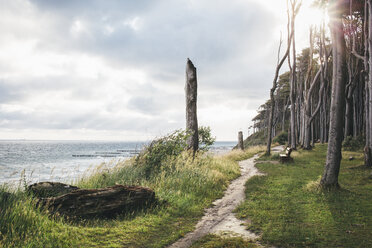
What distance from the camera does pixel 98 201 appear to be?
19.5 ft

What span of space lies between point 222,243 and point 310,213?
3.09m

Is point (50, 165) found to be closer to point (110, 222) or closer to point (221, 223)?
point (110, 222)

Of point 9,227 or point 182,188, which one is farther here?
point 182,188

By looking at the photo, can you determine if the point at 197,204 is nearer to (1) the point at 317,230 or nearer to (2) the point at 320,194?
(1) the point at 317,230

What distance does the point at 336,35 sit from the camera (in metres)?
8.95

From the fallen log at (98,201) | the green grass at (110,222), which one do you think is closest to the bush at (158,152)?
the green grass at (110,222)

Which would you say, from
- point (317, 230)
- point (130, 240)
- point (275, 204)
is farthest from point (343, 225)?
point (130, 240)

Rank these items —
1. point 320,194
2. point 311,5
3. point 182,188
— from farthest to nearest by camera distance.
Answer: point 311,5 < point 182,188 < point 320,194

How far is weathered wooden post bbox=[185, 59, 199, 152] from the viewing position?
47.6 feet

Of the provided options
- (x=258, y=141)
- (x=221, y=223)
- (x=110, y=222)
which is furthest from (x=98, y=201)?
(x=258, y=141)

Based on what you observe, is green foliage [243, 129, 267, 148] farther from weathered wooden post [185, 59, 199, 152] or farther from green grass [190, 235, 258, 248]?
green grass [190, 235, 258, 248]

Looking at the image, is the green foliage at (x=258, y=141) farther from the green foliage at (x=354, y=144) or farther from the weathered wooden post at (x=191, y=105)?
the weathered wooden post at (x=191, y=105)

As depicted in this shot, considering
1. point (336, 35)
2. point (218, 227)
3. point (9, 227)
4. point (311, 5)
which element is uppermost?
point (311, 5)

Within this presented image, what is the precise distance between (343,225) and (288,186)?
4.25 meters
